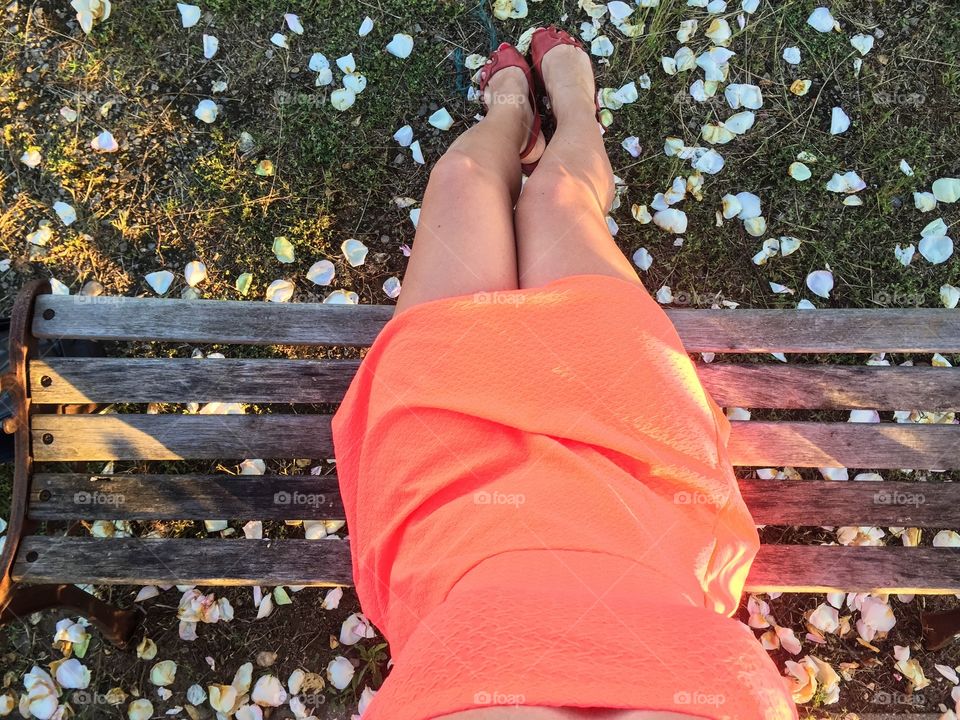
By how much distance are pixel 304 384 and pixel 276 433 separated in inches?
5.5

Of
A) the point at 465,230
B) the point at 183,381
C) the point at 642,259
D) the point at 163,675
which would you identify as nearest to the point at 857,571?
the point at 642,259

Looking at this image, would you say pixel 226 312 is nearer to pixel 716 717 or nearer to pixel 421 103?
pixel 421 103

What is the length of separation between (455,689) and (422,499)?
362 millimetres

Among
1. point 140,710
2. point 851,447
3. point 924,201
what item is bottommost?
point 140,710

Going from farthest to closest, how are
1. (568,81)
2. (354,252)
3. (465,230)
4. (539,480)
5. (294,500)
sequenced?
(354,252) → (568,81) → (294,500) → (465,230) → (539,480)

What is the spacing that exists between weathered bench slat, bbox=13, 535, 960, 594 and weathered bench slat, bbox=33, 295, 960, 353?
19.5 inches

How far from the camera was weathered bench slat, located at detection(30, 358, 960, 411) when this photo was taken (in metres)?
1.59

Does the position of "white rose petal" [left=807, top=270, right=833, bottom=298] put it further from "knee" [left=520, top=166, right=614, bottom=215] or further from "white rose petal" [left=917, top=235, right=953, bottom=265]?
"knee" [left=520, top=166, right=614, bottom=215]

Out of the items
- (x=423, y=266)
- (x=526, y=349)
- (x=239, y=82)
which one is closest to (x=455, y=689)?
(x=526, y=349)

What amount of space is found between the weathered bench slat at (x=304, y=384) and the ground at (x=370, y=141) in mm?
490

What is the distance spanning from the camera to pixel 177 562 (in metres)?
1.53

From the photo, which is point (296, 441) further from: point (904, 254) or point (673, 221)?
point (904, 254)

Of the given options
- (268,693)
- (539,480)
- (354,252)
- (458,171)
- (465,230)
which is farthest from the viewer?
(354,252)

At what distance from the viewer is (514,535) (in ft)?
3.41
